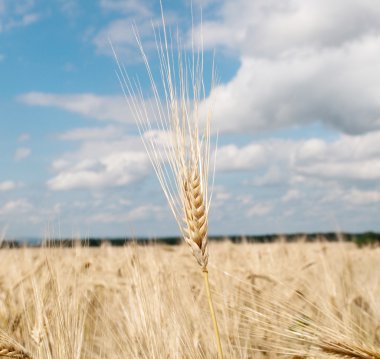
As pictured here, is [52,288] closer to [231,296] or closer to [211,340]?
[211,340]

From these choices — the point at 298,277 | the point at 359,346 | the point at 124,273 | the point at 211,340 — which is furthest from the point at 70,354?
the point at 124,273

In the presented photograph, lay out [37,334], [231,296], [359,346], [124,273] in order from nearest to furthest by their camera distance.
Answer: [359,346], [37,334], [231,296], [124,273]

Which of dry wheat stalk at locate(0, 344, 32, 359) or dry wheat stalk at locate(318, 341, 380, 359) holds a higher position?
dry wheat stalk at locate(318, 341, 380, 359)

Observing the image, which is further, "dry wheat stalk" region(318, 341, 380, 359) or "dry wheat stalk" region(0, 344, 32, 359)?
"dry wheat stalk" region(0, 344, 32, 359)

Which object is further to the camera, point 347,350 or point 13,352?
point 13,352

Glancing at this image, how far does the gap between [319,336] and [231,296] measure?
4.16ft

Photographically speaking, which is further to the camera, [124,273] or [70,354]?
[124,273]

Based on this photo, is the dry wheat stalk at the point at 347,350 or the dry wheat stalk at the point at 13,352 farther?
the dry wheat stalk at the point at 13,352

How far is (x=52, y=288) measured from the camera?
2072 millimetres

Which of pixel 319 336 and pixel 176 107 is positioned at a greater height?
pixel 176 107

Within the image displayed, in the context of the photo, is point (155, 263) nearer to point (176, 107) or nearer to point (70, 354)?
point (70, 354)

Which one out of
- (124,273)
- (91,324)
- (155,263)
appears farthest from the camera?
(124,273)

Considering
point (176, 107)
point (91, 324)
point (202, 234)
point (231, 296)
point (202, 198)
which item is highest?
point (176, 107)

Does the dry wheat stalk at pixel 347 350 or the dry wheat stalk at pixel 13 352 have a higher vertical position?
the dry wheat stalk at pixel 347 350
